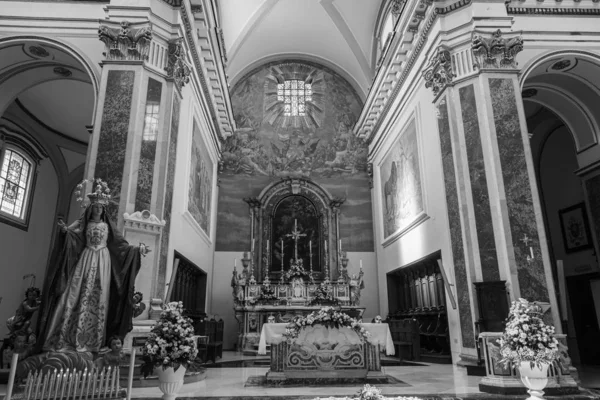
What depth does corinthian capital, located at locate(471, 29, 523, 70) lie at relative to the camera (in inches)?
368

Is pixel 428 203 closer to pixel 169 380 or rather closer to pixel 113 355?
pixel 169 380

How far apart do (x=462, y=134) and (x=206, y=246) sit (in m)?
9.35

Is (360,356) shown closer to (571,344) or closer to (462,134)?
(462,134)

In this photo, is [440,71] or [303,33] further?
[303,33]

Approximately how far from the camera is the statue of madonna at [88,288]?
546cm

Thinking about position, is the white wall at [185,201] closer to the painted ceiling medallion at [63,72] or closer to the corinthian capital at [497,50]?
the painted ceiling medallion at [63,72]

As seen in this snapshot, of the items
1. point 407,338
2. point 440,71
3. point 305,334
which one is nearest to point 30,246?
point 305,334

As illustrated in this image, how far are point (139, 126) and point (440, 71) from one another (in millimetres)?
6811

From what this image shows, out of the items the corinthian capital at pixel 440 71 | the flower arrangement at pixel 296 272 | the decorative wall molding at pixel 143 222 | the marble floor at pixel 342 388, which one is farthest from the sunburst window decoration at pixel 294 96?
the marble floor at pixel 342 388

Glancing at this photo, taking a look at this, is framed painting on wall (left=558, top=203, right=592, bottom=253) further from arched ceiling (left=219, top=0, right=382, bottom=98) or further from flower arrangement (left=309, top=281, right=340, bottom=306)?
arched ceiling (left=219, top=0, right=382, bottom=98)

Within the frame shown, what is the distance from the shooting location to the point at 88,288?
18.3 feet

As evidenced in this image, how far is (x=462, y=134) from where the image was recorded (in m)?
9.33

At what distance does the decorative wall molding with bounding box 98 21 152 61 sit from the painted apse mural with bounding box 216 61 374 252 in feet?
28.7

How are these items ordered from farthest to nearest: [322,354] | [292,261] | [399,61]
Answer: [292,261] < [399,61] < [322,354]
